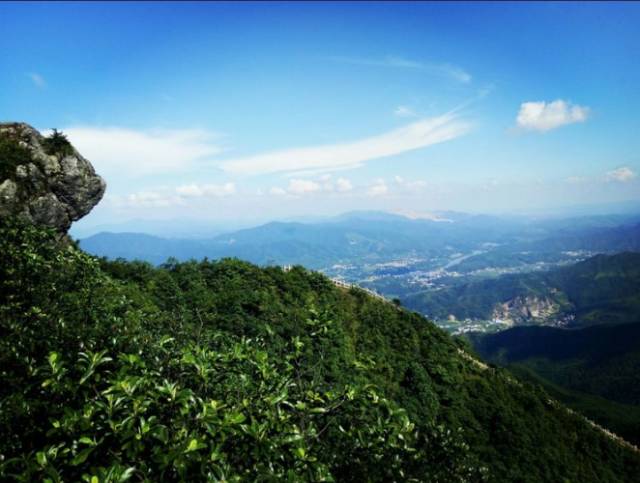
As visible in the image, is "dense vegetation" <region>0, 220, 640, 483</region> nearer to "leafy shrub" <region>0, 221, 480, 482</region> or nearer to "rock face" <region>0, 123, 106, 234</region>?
"leafy shrub" <region>0, 221, 480, 482</region>

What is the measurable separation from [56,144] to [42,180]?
445cm

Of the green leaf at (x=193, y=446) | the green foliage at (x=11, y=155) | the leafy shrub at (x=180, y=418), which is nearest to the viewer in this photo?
the green leaf at (x=193, y=446)

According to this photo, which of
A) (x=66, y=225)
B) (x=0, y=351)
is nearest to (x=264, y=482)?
(x=0, y=351)

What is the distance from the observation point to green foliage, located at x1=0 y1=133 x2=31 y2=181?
32.3m

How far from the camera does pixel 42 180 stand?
35.0 metres

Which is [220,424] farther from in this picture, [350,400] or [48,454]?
[350,400]

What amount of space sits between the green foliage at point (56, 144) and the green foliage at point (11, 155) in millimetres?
2123

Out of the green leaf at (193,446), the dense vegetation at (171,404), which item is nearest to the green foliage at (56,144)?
the dense vegetation at (171,404)

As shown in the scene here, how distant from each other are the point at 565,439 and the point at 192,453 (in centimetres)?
5511

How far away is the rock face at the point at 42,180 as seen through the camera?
106 ft

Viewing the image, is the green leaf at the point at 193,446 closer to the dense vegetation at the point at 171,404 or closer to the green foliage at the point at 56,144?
the dense vegetation at the point at 171,404

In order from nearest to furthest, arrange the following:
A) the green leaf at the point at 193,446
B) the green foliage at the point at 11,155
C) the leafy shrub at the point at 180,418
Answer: the green leaf at the point at 193,446
the leafy shrub at the point at 180,418
the green foliage at the point at 11,155

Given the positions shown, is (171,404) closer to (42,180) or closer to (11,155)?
(11,155)

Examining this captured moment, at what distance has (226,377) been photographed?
301 inches
